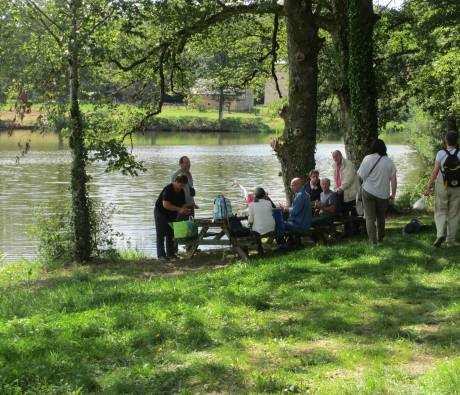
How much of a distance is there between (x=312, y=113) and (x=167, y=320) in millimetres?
8670

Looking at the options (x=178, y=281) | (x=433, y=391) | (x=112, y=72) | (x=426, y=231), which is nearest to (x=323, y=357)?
(x=433, y=391)

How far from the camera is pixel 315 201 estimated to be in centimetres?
1304

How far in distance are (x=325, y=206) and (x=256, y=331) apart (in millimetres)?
6558

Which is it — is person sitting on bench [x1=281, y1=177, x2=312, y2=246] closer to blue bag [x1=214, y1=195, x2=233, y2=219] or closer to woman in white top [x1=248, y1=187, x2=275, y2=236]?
woman in white top [x1=248, y1=187, x2=275, y2=236]

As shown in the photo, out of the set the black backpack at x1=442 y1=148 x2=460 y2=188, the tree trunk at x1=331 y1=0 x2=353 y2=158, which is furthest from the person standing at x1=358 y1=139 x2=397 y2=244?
the tree trunk at x1=331 y1=0 x2=353 y2=158

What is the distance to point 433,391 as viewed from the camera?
181 inches

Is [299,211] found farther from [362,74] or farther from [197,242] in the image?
[362,74]

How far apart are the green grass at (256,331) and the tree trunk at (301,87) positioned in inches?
195

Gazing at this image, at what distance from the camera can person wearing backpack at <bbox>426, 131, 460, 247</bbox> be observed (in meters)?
9.91

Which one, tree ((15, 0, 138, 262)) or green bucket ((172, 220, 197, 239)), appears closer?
green bucket ((172, 220, 197, 239))

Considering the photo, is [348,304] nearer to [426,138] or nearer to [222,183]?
[222,183]

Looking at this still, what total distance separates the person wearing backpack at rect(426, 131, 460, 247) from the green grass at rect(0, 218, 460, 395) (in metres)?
0.41

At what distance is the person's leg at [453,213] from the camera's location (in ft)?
33.0

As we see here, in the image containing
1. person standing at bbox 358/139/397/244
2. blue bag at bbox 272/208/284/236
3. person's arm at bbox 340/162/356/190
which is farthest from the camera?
person's arm at bbox 340/162/356/190
